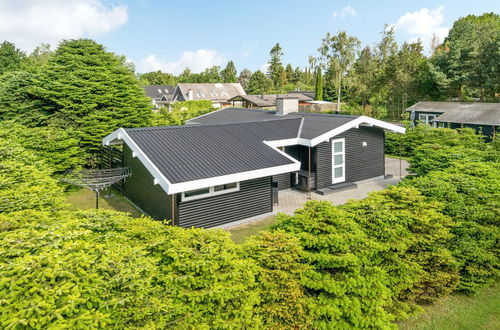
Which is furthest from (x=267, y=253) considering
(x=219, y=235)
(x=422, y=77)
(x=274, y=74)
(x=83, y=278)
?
(x=274, y=74)

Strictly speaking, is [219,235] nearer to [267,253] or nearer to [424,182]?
[267,253]

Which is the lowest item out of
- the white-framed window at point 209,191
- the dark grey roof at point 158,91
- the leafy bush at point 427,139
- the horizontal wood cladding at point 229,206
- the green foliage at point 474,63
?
the horizontal wood cladding at point 229,206

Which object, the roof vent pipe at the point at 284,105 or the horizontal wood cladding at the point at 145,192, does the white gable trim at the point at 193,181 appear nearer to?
the horizontal wood cladding at the point at 145,192

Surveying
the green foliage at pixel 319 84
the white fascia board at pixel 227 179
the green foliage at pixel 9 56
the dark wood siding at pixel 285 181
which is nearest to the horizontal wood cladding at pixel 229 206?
the white fascia board at pixel 227 179

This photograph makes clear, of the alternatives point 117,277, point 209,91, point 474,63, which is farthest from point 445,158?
point 209,91

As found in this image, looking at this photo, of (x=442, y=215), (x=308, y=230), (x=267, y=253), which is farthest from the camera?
(x=442, y=215)
